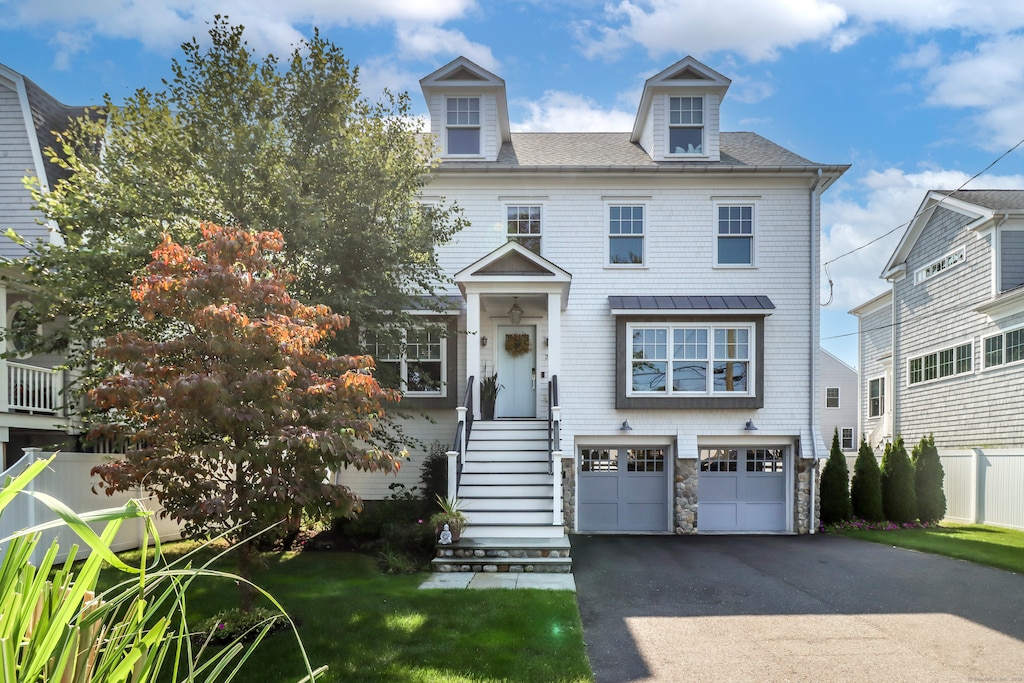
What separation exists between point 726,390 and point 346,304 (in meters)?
8.29

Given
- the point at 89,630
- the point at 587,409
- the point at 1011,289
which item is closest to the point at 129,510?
the point at 89,630

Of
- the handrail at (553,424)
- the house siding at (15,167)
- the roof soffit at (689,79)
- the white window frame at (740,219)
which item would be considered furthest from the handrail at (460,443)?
the house siding at (15,167)

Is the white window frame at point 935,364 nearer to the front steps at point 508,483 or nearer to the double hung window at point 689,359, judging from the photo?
the double hung window at point 689,359

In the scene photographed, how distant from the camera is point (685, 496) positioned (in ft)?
47.2

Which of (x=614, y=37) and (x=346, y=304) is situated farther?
(x=346, y=304)

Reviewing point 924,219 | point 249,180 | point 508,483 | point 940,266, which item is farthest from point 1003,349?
point 249,180

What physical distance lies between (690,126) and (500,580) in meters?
10.8

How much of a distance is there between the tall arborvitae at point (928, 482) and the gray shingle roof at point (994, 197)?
569 cm

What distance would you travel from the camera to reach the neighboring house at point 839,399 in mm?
30969

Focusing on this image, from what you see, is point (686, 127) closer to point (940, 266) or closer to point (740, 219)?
point (740, 219)

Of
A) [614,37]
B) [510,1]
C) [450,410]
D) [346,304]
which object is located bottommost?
[450,410]

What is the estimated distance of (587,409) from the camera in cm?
1452

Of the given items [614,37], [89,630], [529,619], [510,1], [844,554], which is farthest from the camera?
[844,554]

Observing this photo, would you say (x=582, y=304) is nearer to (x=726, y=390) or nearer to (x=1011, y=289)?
(x=726, y=390)
